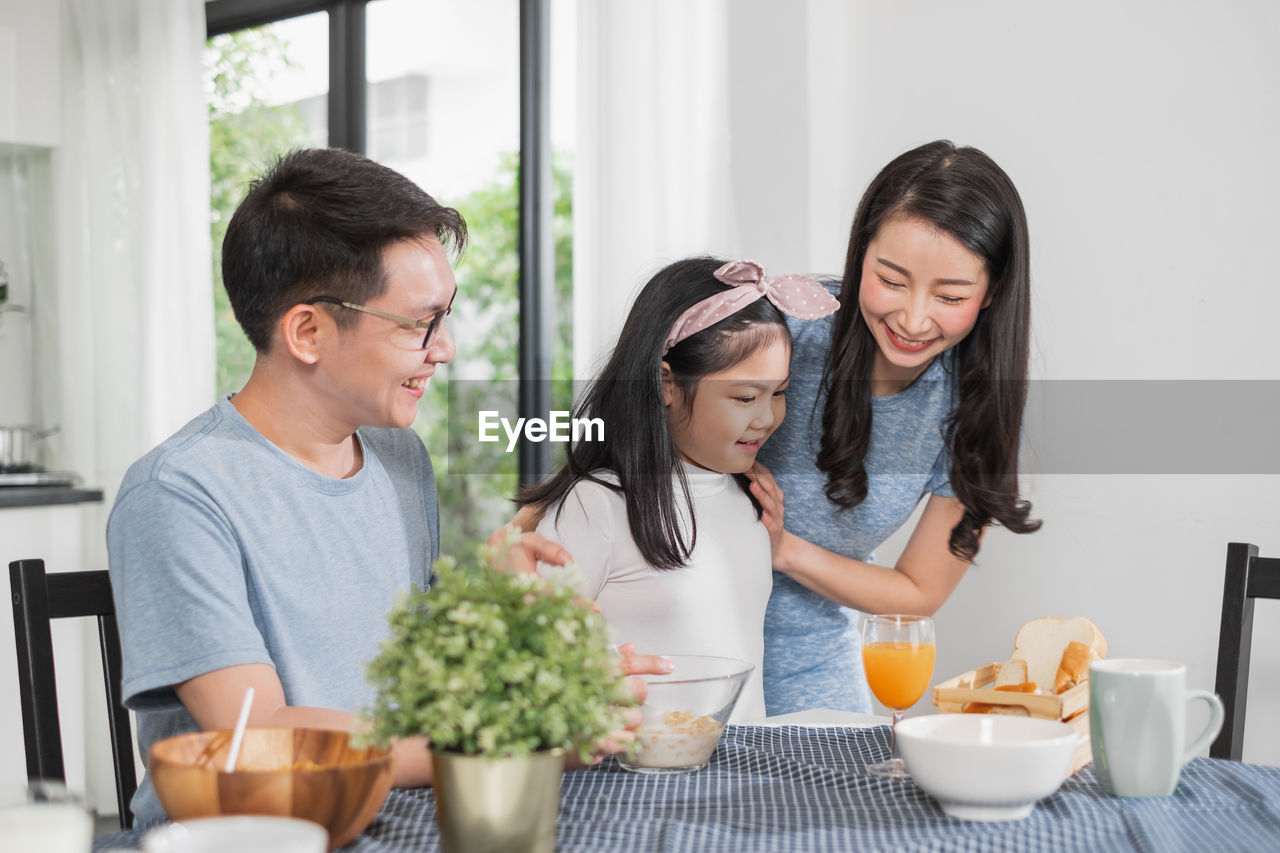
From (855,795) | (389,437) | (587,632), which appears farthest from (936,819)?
(389,437)

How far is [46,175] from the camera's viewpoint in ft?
12.6

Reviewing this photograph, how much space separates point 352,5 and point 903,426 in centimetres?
263

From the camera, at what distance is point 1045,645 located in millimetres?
1382

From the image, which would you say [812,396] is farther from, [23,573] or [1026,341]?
[23,573]

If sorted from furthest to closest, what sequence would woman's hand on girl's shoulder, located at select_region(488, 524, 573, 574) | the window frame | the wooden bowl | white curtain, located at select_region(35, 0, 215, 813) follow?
white curtain, located at select_region(35, 0, 215, 813) → the window frame → woman's hand on girl's shoulder, located at select_region(488, 524, 573, 574) → the wooden bowl

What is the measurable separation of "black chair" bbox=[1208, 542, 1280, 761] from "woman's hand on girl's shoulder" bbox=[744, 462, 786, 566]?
0.63m

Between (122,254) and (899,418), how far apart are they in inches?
110

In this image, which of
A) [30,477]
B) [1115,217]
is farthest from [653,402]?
[30,477]

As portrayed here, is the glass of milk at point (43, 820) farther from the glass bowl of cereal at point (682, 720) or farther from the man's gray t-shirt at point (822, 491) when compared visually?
the man's gray t-shirt at point (822, 491)

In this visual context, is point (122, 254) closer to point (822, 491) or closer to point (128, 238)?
point (128, 238)

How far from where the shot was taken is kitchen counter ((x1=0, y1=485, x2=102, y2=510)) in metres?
3.02

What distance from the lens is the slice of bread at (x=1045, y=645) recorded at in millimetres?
1364

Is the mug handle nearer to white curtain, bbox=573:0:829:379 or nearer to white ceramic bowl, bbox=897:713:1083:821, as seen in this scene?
white ceramic bowl, bbox=897:713:1083:821

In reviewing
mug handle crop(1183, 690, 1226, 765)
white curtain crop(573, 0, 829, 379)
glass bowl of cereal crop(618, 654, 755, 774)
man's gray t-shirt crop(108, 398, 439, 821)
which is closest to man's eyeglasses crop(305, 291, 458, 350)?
man's gray t-shirt crop(108, 398, 439, 821)
